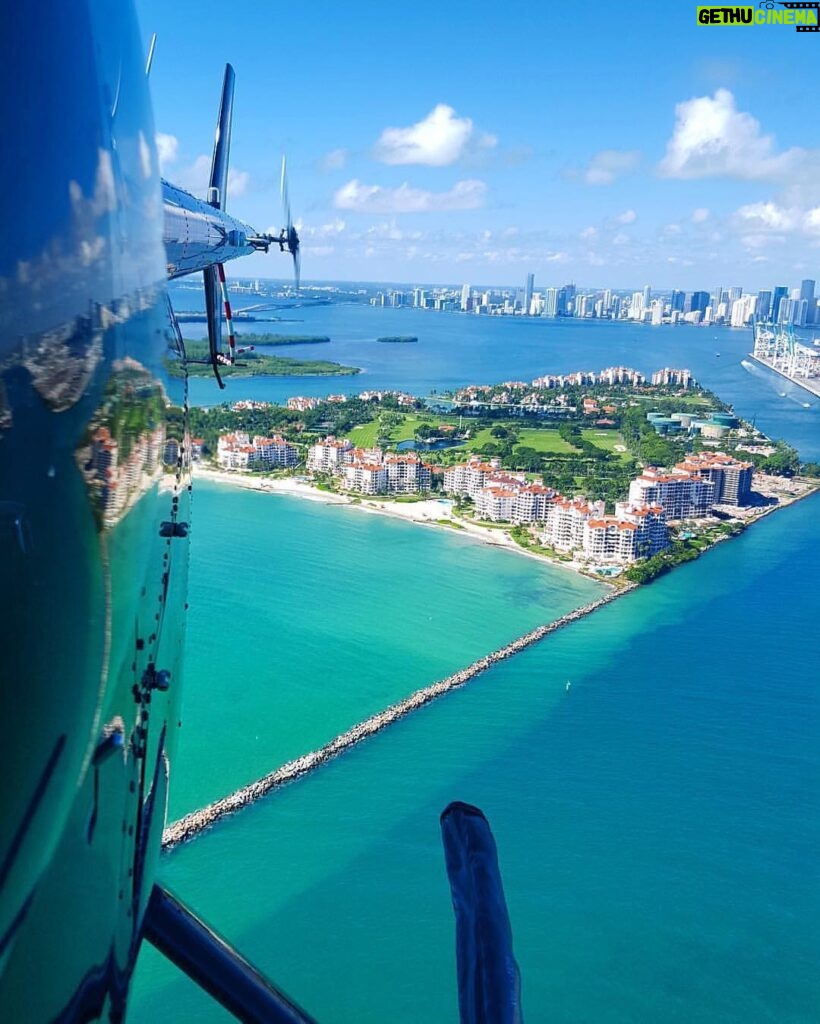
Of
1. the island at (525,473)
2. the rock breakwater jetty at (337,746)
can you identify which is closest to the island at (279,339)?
the island at (525,473)

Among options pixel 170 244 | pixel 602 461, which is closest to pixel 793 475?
pixel 602 461

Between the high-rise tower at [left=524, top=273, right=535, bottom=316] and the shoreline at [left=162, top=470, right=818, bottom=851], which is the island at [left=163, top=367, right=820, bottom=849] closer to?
the shoreline at [left=162, top=470, right=818, bottom=851]

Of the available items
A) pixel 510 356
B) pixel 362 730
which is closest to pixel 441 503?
pixel 362 730

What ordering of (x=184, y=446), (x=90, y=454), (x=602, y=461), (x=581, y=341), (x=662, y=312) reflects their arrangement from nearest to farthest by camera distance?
(x=90, y=454)
(x=184, y=446)
(x=602, y=461)
(x=581, y=341)
(x=662, y=312)

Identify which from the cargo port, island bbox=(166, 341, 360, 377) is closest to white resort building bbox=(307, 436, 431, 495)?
island bbox=(166, 341, 360, 377)

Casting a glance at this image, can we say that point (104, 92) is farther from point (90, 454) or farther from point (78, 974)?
point (78, 974)

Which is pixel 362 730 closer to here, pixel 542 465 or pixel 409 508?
pixel 409 508
